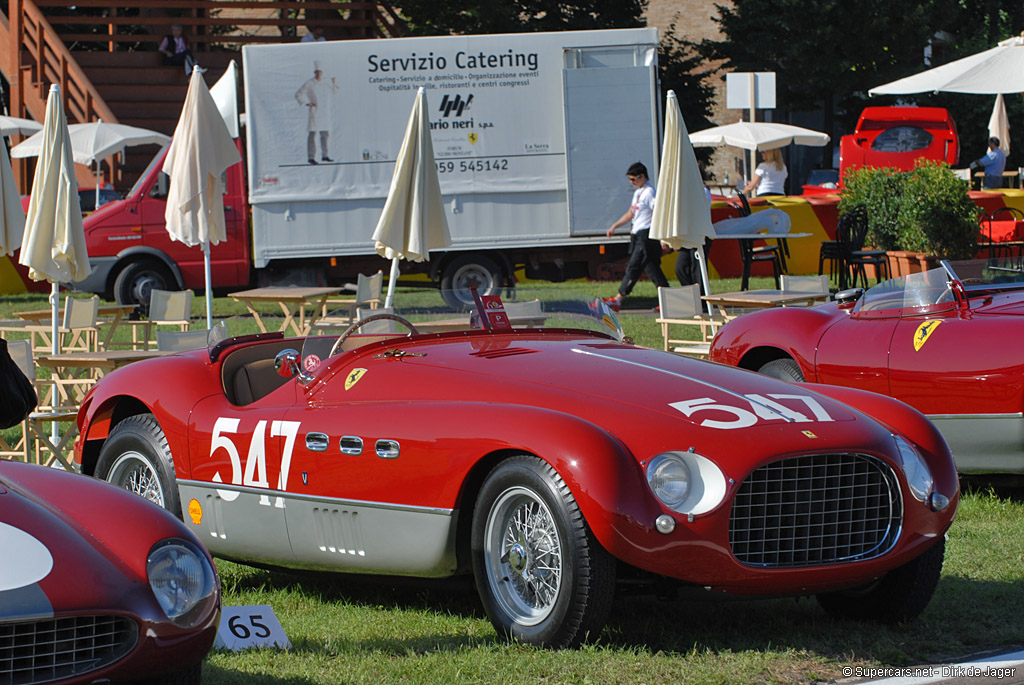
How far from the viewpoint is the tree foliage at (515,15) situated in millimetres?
29969

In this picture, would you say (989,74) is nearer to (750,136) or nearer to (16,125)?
(750,136)

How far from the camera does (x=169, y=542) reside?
3.73 m

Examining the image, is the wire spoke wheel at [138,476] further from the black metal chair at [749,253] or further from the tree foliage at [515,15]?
the tree foliage at [515,15]

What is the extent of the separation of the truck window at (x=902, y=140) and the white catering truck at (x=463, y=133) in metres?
12.0

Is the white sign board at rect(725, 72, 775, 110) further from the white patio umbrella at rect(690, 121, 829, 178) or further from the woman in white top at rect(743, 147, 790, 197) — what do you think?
the white patio umbrella at rect(690, 121, 829, 178)

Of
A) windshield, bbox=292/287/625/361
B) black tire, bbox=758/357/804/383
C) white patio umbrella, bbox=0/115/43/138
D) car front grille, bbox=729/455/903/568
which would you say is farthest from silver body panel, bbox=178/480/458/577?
white patio umbrella, bbox=0/115/43/138

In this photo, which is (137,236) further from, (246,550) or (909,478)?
(909,478)

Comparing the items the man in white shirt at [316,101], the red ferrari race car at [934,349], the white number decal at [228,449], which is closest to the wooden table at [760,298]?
the red ferrari race car at [934,349]

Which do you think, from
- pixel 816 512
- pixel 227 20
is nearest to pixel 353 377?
pixel 816 512

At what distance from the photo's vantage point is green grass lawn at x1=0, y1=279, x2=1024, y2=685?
434 centimetres

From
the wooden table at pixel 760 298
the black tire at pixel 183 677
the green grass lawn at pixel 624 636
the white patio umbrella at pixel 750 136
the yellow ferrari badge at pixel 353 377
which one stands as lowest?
the green grass lawn at pixel 624 636

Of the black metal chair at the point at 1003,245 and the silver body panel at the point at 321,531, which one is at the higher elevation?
the black metal chair at the point at 1003,245

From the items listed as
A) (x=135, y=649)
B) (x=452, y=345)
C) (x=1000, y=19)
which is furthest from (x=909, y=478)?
(x=1000, y=19)

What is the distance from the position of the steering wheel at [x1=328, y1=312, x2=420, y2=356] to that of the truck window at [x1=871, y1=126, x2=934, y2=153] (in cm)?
2378
